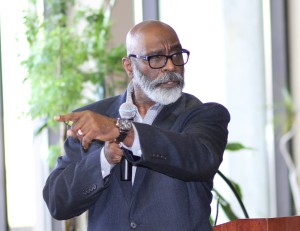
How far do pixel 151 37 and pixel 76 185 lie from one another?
0.60 m

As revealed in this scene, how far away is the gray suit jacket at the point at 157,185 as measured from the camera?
275cm

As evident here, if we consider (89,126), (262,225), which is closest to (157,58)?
(89,126)

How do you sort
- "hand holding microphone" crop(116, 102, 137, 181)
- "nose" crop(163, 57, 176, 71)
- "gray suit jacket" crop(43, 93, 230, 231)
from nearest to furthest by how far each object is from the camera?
"hand holding microphone" crop(116, 102, 137, 181) < "gray suit jacket" crop(43, 93, 230, 231) < "nose" crop(163, 57, 176, 71)

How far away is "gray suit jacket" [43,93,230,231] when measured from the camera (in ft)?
9.04

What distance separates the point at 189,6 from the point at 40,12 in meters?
1.54

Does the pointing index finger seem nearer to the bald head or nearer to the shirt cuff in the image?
the shirt cuff

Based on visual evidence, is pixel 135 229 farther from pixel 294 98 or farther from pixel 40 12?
pixel 294 98

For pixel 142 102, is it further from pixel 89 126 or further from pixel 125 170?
pixel 89 126

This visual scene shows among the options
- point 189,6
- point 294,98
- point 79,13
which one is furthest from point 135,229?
point 294,98

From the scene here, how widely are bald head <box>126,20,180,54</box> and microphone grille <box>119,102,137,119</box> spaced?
0.20 meters

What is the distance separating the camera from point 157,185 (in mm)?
2887

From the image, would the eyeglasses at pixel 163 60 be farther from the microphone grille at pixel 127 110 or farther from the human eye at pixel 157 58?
the microphone grille at pixel 127 110

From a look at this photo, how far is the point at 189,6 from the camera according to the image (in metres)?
6.78

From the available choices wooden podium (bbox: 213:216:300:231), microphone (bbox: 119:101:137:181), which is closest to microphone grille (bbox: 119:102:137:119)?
microphone (bbox: 119:101:137:181)
